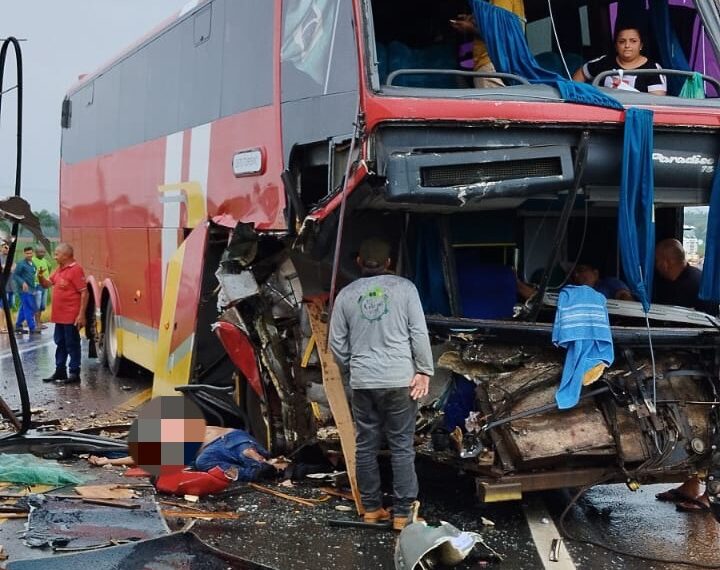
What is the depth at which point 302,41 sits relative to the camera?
643 centimetres

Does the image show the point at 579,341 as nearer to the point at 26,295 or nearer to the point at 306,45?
the point at 306,45

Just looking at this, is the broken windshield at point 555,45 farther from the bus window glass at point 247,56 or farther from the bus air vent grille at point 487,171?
the bus window glass at point 247,56

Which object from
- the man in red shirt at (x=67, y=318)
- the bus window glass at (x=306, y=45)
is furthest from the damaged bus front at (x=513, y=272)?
the man in red shirt at (x=67, y=318)

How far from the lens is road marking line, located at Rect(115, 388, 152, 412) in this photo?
33.5 feet

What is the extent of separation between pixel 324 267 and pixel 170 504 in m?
1.89

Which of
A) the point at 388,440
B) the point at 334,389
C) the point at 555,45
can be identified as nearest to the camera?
the point at 388,440

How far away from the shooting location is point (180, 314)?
27.0 ft

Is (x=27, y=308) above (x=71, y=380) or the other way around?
above

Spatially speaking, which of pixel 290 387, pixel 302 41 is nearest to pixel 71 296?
pixel 290 387

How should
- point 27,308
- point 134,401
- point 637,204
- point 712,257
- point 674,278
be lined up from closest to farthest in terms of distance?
point 637,204
point 712,257
point 674,278
point 134,401
point 27,308

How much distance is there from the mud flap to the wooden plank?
148 centimetres

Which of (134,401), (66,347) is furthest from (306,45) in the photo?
(66,347)

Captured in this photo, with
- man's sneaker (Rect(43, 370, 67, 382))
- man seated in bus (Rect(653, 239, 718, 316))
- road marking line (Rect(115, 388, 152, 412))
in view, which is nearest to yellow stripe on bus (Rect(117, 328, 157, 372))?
road marking line (Rect(115, 388, 152, 412))

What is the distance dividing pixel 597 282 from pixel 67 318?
7034mm
